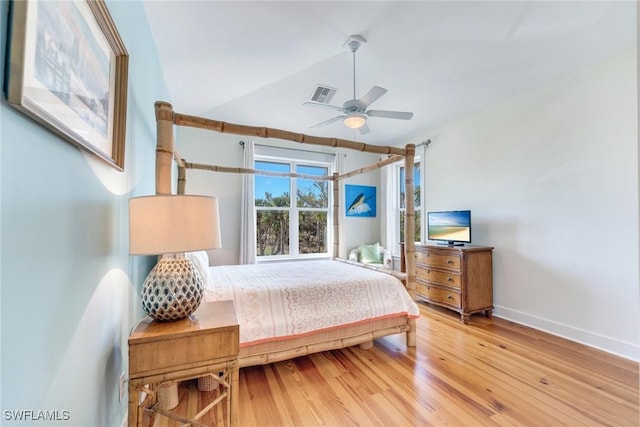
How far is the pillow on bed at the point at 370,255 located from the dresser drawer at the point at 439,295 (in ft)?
3.67

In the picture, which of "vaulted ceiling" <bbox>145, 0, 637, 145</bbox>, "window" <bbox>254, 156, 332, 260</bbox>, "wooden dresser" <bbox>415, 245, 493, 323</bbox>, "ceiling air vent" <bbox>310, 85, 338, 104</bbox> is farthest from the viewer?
"window" <bbox>254, 156, 332, 260</bbox>

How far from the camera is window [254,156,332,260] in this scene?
15.5ft

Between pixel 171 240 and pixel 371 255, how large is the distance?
4.17m

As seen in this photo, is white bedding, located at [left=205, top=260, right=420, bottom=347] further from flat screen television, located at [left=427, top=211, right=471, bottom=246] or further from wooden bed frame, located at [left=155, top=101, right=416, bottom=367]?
flat screen television, located at [left=427, top=211, right=471, bottom=246]

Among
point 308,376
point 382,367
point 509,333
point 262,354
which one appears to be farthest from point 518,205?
point 262,354

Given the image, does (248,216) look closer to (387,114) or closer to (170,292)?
(387,114)

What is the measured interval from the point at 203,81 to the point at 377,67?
181 cm

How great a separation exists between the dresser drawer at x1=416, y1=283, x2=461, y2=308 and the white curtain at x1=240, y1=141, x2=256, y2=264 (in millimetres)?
2543

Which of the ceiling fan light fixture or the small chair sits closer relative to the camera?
the ceiling fan light fixture

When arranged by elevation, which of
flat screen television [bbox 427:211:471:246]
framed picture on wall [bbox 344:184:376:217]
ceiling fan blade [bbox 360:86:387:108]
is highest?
ceiling fan blade [bbox 360:86:387:108]

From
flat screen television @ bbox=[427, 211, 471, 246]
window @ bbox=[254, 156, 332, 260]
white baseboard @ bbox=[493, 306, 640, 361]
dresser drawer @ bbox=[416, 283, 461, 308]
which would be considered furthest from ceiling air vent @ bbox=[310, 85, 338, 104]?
white baseboard @ bbox=[493, 306, 640, 361]

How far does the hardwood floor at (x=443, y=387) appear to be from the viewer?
164 centimetres

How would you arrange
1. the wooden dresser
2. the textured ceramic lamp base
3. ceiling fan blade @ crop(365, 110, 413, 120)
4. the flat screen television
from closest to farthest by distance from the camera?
the textured ceramic lamp base < ceiling fan blade @ crop(365, 110, 413, 120) < the wooden dresser < the flat screen television

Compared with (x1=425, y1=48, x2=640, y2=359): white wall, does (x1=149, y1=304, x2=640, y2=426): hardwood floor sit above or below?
below
